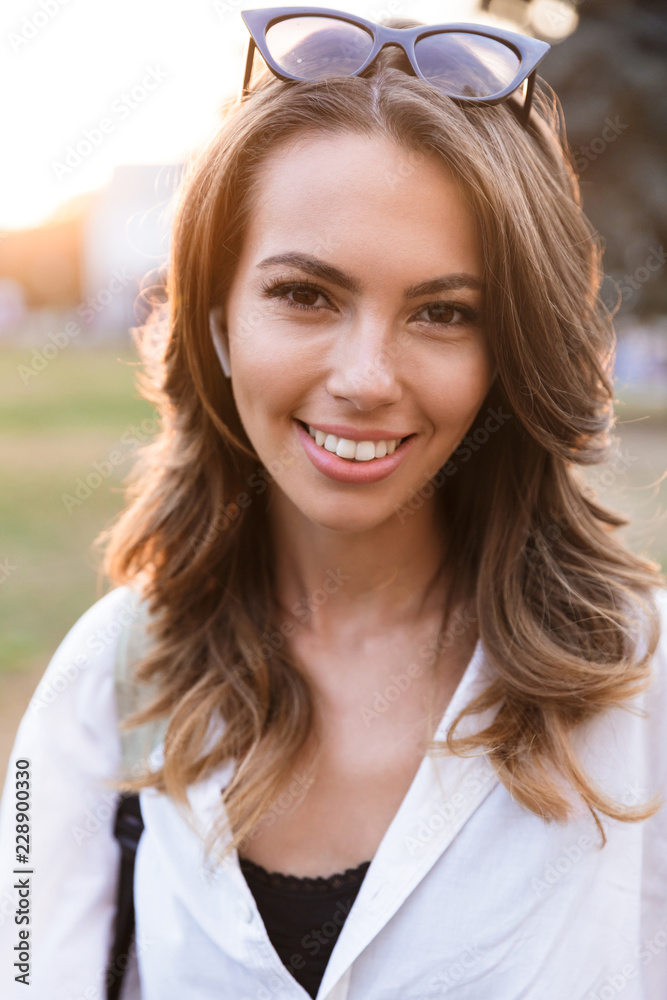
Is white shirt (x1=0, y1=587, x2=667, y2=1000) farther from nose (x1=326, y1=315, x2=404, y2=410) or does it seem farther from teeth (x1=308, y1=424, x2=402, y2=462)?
nose (x1=326, y1=315, x2=404, y2=410)

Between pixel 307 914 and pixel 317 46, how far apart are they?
5.58 feet

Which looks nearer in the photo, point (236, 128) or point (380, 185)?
point (380, 185)

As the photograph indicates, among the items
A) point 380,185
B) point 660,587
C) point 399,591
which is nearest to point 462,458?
point 399,591

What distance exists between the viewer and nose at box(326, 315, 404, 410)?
152 cm

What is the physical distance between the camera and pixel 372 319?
5.00ft

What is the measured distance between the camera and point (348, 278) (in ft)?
4.96

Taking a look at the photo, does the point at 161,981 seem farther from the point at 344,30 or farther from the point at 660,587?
the point at 344,30

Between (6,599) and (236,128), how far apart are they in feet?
19.2

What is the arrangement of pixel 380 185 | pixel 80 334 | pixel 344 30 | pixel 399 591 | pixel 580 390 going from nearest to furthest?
pixel 380 185 → pixel 344 30 → pixel 580 390 → pixel 399 591 → pixel 80 334

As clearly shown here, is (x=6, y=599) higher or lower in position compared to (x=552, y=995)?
lower

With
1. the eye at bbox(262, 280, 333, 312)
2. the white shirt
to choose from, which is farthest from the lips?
the white shirt

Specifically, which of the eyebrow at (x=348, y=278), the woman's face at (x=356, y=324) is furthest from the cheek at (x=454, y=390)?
the eyebrow at (x=348, y=278)

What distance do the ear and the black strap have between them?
40.1 inches

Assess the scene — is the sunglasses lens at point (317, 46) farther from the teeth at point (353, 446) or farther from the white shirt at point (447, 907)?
the white shirt at point (447, 907)
